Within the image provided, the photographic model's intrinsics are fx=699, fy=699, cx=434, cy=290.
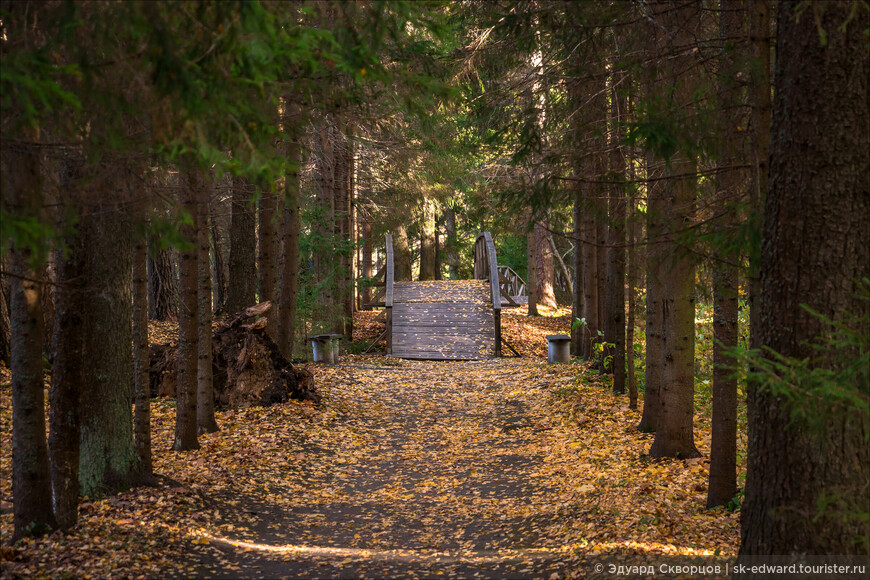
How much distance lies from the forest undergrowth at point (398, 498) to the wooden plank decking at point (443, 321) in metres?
4.57

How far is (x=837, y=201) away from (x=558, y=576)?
290 cm

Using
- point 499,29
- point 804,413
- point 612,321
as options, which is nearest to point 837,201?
point 804,413

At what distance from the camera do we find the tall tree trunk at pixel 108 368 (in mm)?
5629

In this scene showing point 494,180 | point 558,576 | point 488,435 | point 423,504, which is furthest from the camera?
point 494,180

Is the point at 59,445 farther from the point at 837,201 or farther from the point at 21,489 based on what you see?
the point at 837,201

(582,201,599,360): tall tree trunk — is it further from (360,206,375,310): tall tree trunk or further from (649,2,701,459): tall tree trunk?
(360,206,375,310): tall tree trunk

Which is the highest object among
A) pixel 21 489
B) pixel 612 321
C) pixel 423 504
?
pixel 612 321

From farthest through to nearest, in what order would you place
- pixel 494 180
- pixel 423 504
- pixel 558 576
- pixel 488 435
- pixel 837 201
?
pixel 494 180 → pixel 488 435 → pixel 423 504 → pixel 558 576 → pixel 837 201

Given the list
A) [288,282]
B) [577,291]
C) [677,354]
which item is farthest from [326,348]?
[677,354]

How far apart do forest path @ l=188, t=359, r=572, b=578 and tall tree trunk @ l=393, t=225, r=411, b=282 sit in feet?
38.1

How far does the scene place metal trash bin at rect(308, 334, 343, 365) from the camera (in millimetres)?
14133

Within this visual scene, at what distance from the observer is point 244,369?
9.97 metres

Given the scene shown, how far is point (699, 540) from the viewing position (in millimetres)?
5000

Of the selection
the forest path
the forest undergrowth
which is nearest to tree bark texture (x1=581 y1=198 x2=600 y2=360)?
the forest undergrowth
